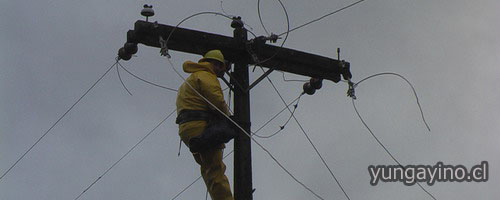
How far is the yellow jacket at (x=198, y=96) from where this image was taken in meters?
8.65

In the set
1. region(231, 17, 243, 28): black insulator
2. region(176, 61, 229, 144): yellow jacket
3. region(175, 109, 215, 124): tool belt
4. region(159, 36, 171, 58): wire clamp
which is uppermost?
region(231, 17, 243, 28): black insulator

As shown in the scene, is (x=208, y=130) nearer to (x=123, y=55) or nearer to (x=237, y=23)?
(x=237, y=23)

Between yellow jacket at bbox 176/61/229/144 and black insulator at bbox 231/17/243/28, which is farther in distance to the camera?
black insulator at bbox 231/17/243/28

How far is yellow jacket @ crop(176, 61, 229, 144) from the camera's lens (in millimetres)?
8648

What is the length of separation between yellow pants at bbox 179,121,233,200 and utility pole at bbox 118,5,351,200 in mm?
257

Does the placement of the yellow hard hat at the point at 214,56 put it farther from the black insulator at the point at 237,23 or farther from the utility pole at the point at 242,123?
the black insulator at the point at 237,23

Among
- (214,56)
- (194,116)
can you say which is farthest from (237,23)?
(194,116)

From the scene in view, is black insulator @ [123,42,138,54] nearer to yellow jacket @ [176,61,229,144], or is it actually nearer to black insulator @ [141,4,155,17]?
black insulator @ [141,4,155,17]

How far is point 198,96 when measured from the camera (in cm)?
872

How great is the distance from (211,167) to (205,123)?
0.40m

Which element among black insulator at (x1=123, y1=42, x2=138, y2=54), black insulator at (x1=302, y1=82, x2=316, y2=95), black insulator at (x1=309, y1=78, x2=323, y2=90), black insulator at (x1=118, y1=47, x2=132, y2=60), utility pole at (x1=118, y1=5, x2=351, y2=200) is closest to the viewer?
utility pole at (x1=118, y1=5, x2=351, y2=200)

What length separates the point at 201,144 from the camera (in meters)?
8.58

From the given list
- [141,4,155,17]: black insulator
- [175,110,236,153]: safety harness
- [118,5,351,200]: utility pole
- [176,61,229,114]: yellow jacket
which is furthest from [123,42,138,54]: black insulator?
[175,110,236,153]: safety harness

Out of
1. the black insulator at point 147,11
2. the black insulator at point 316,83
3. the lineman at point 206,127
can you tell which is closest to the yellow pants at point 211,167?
the lineman at point 206,127
